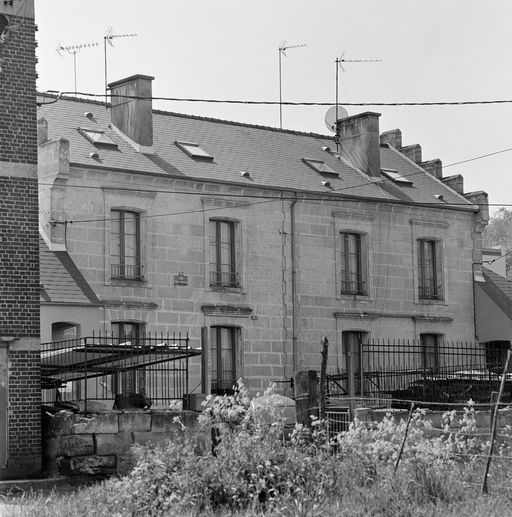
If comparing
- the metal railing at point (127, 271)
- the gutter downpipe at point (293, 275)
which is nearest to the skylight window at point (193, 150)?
the gutter downpipe at point (293, 275)

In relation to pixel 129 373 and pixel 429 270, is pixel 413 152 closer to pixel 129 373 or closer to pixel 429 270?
pixel 429 270

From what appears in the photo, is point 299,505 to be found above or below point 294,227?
below

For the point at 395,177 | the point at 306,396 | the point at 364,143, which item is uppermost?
the point at 364,143

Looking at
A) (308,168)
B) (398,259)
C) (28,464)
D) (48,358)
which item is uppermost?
(308,168)

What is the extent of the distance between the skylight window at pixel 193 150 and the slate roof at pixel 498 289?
420 inches

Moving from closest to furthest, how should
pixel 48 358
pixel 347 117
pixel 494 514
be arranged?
1. pixel 494 514
2. pixel 48 358
3. pixel 347 117

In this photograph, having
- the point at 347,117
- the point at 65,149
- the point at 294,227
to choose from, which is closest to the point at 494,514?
the point at 65,149

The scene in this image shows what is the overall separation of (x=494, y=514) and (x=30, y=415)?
407 inches

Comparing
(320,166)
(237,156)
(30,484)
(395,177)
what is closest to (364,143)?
(395,177)

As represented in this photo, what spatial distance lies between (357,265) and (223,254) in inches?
205

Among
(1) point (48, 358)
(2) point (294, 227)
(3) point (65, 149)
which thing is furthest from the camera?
(2) point (294, 227)

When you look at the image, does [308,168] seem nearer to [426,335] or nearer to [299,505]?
[426,335]

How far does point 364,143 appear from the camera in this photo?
138 feet

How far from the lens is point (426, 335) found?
1622 inches
